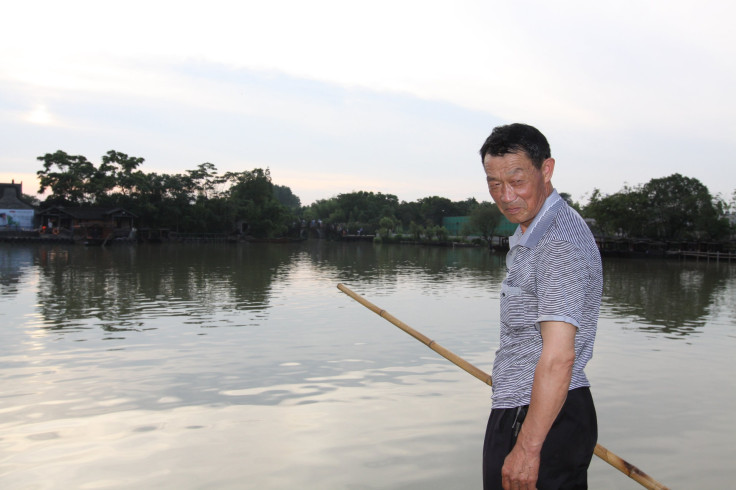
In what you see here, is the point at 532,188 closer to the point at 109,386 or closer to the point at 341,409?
the point at 341,409

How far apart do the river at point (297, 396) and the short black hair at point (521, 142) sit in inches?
137

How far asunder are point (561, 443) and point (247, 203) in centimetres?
7418

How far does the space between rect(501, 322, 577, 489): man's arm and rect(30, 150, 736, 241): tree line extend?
58469mm

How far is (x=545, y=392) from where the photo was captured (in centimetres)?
180

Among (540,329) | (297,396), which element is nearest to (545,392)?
(540,329)

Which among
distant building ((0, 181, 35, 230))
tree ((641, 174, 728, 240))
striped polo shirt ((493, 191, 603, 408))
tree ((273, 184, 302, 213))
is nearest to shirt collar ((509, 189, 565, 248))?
striped polo shirt ((493, 191, 603, 408))

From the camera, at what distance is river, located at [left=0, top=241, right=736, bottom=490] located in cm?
504

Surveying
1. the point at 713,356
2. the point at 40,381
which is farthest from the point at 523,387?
the point at 713,356

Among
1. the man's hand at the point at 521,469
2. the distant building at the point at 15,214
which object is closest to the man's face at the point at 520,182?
the man's hand at the point at 521,469

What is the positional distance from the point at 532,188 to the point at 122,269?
2640cm

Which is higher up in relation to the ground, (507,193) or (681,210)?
(681,210)

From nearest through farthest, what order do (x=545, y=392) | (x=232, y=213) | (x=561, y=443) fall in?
(x=545, y=392)
(x=561, y=443)
(x=232, y=213)

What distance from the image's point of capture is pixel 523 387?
1.96 m

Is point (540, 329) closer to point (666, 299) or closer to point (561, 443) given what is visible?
point (561, 443)
